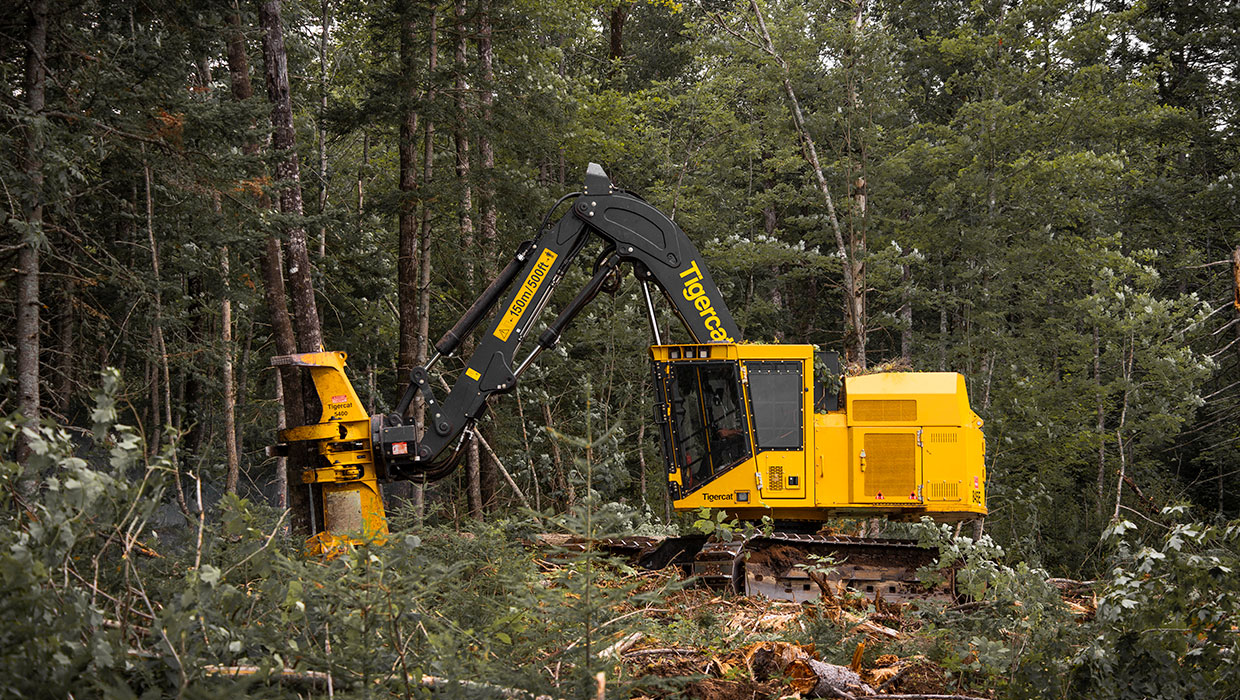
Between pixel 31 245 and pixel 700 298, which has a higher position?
pixel 31 245

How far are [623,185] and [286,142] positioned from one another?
42.0ft

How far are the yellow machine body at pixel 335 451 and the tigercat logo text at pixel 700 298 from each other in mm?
3533

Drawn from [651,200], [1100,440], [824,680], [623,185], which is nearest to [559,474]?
[651,200]

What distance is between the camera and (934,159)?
2034 centimetres

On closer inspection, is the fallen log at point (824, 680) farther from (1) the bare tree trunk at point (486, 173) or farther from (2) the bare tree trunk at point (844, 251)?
(2) the bare tree trunk at point (844, 251)

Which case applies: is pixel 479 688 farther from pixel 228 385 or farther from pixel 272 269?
pixel 228 385

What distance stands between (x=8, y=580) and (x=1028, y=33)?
71.7 feet

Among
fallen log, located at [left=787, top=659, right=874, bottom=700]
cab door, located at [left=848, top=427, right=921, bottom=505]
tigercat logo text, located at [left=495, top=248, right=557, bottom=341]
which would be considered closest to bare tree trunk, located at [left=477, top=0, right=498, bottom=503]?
tigercat logo text, located at [left=495, top=248, right=557, bottom=341]

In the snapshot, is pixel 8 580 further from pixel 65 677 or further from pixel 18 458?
pixel 18 458

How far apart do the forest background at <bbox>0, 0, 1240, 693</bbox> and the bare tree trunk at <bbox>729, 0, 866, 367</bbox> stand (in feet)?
0.28

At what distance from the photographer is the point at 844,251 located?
1909 centimetres

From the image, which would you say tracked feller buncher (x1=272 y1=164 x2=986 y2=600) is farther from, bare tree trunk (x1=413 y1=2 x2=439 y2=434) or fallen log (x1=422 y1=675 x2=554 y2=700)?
fallen log (x1=422 y1=675 x2=554 y2=700)

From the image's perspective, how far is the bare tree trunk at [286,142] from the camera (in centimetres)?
1263

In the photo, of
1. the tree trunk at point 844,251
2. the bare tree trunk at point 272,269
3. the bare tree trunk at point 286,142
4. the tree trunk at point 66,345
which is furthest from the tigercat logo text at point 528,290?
the tree trunk at point 844,251
